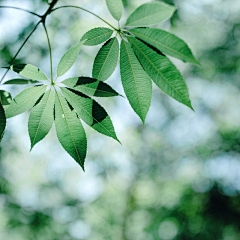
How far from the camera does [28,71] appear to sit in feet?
2.45

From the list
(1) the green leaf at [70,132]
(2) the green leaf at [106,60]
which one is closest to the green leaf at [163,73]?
(2) the green leaf at [106,60]

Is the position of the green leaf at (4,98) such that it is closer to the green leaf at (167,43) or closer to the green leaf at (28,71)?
the green leaf at (28,71)

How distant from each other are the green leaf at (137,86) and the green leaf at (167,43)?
0.08 m

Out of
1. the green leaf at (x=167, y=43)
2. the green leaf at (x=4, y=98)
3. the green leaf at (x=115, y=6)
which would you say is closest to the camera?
the green leaf at (x=167, y=43)

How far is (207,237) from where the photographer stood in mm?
7145

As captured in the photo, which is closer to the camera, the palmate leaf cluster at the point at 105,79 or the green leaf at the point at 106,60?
the palmate leaf cluster at the point at 105,79

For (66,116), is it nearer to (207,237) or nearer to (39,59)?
(39,59)

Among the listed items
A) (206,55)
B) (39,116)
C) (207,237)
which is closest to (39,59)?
(206,55)

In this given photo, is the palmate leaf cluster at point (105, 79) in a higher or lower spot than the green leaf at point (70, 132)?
higher

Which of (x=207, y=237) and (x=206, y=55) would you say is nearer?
(x=206, y=55)

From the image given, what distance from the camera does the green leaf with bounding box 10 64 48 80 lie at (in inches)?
28.8

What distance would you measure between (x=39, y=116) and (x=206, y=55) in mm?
6526

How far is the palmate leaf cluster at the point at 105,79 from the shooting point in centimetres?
60

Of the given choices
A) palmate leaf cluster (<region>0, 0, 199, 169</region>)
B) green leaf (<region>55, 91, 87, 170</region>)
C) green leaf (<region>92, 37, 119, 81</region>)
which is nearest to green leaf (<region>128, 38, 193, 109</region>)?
palmate leaf cluster (<region>0, 0, 199, 169</region>)
